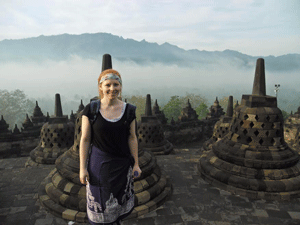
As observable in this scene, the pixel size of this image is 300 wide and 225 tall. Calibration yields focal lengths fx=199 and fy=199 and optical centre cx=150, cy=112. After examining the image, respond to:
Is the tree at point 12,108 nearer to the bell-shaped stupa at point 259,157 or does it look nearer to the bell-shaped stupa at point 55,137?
the bell-shaped stupa at point 55,137

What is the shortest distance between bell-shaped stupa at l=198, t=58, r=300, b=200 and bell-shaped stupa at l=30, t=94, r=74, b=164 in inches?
293

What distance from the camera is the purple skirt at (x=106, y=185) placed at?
302cm

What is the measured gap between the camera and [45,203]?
→ 5.23 m

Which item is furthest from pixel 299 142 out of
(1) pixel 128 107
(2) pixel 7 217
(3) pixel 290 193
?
(2) pixel 7 217

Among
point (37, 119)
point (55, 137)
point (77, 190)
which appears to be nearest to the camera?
point (77, 190)

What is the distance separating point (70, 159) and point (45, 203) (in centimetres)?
124

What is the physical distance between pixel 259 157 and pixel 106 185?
5190 mm

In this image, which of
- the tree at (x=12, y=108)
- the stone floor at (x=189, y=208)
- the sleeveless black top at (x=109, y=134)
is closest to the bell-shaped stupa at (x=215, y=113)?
the stone floor at (x=189, y=208)

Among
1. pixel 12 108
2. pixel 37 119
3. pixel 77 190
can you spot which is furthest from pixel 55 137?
pixel 12 108

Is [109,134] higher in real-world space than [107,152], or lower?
higher

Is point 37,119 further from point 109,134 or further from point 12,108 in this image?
point 12,108

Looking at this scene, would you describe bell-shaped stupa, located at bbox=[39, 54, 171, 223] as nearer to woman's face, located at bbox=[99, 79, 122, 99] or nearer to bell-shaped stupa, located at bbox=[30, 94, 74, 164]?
woman's face, located at bbox=[99, 79, 122, 99]

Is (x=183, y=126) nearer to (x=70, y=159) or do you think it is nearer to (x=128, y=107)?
(x=70, y=159)

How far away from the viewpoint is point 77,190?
508 cm
